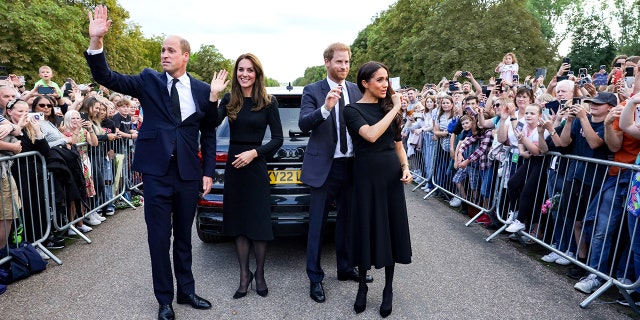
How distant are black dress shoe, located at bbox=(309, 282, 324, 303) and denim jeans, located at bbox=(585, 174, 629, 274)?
2630mm

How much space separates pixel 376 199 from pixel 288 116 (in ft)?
5.93

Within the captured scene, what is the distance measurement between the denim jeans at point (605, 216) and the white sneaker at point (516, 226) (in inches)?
49.3

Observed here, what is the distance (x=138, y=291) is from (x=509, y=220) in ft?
15.1

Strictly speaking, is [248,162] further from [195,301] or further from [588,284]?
[588,284]

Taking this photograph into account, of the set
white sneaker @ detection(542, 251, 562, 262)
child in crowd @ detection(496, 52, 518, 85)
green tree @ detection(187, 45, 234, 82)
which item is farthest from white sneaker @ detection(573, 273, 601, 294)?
green tree @ detection(187, 45, 234, 82)

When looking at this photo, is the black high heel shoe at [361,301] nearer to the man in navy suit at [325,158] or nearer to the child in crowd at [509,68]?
the man in navy suit at [325,158]

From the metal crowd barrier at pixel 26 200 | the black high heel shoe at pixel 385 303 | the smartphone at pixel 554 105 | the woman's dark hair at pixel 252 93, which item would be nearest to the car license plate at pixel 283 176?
the woman's dark hair at pixel 252 93

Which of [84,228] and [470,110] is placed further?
[470,110]

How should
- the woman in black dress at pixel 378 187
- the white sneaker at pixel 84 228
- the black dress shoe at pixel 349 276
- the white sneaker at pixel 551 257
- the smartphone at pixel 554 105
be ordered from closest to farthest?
the woman in black dress at pixel 378 187
the black dress shoe at pixel 349 276
the white sneaker at pixel 551 257
the smartphone at pixel 554 105
the white sneaker at pixel 84 228

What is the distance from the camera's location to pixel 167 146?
12.6 ft

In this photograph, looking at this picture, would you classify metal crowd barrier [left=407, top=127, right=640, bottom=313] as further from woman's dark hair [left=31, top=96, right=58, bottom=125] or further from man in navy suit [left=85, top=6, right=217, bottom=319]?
woman's dark hair [left=31, top=96, right=58, bottom=125]

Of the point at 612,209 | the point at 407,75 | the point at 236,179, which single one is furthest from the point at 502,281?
the point at 407,75

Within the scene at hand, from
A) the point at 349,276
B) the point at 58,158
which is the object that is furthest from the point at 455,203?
the point at 58,158

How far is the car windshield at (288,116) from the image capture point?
207 inches
